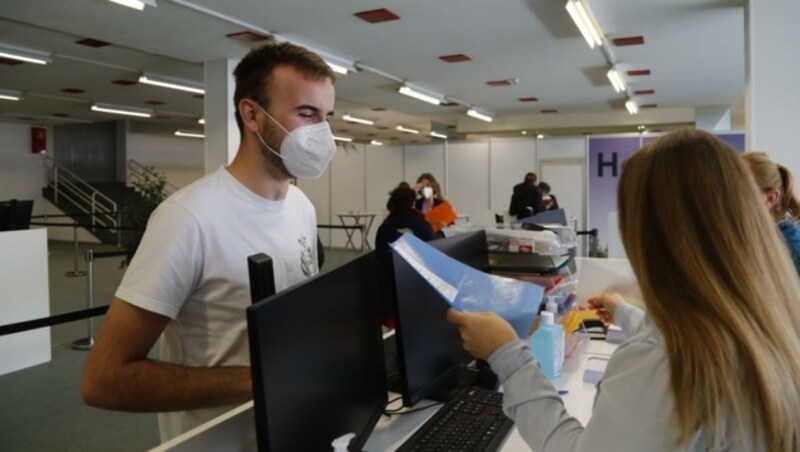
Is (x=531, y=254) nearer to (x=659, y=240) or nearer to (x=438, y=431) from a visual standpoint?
(x=438, y=431)

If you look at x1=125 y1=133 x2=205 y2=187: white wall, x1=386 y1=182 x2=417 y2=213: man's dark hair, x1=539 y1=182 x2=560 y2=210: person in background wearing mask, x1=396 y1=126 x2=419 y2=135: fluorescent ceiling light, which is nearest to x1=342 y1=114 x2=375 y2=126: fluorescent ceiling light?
x1=396 y1=126 x2=419 y2=135: fluorescent ceiling light

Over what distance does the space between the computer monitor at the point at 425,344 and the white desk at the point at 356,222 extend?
8.84m

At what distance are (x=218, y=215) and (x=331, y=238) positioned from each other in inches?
393

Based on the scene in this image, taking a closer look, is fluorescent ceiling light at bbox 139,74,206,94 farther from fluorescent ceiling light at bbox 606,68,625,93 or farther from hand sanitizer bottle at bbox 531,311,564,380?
hand sanitizer bottle at bbox 531,311,564,380

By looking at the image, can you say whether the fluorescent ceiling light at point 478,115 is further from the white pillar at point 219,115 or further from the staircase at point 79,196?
the staircase at point 79,196

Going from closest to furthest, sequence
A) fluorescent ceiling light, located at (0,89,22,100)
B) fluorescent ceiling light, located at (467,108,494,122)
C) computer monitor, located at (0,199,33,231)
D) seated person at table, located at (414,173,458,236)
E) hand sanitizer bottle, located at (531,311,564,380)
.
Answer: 1. hand sanitizer bottle, located at (531,311,564,380)
2. computer monitor, located at (0,199,33,231)
3. seated person at table, located at (414,173,458,236)
4. fluorescent ceiling light, located at (0,89,22,100)
5. fluorescent ceiling light, located at (467,108,494,122)

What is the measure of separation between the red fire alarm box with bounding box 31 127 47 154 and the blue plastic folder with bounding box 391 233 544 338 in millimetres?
16329

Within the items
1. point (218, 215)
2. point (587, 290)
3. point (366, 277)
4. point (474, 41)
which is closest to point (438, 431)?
point (366, 277)

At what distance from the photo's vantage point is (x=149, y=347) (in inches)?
42.7

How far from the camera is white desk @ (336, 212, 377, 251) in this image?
417 inches

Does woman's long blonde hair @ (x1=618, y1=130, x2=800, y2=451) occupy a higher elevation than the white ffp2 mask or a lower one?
lower

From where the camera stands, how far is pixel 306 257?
Answer: 146 cm

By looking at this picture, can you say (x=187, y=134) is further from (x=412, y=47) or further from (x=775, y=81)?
(x=775, y=81)

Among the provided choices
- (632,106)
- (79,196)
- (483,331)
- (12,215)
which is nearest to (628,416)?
(483,331)
